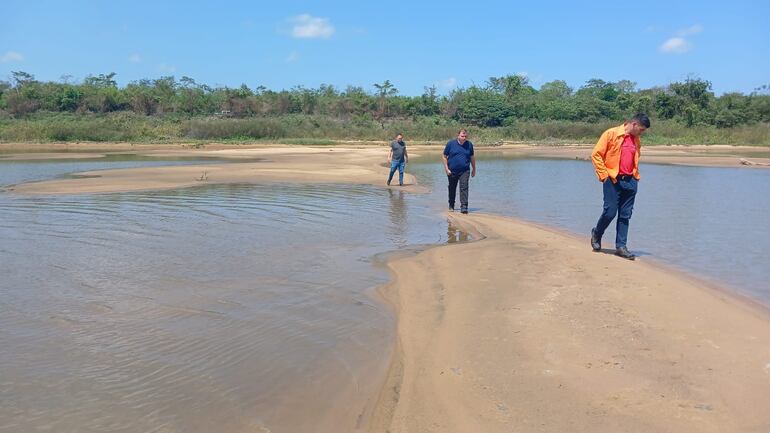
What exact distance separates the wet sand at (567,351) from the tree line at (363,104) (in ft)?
199

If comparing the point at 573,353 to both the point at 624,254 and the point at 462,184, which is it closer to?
the point at 624,254

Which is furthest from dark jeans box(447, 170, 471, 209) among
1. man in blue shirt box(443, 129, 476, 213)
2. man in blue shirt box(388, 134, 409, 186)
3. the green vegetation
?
the green vegetation

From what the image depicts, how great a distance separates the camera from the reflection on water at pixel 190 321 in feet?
12.1

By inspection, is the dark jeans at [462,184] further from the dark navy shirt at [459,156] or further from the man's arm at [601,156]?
the man's arm at [601,156]

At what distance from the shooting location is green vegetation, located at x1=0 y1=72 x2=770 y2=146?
5456 centimetres

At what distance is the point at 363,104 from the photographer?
70250 mm

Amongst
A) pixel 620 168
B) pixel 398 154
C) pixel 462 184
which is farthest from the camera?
pixel 398 154

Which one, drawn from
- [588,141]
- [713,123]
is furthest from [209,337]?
[713,123]

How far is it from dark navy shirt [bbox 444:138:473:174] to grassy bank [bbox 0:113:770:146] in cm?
3876

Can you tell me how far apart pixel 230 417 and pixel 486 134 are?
198 feet

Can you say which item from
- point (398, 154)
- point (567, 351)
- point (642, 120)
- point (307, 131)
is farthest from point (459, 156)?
point (307, 131)

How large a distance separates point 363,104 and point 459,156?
59.8m

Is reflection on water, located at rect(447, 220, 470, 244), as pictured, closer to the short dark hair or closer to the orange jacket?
the orange jacket

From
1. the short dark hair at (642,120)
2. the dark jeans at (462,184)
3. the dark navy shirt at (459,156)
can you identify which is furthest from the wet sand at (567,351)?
the dark navy shirt at (459,156)
